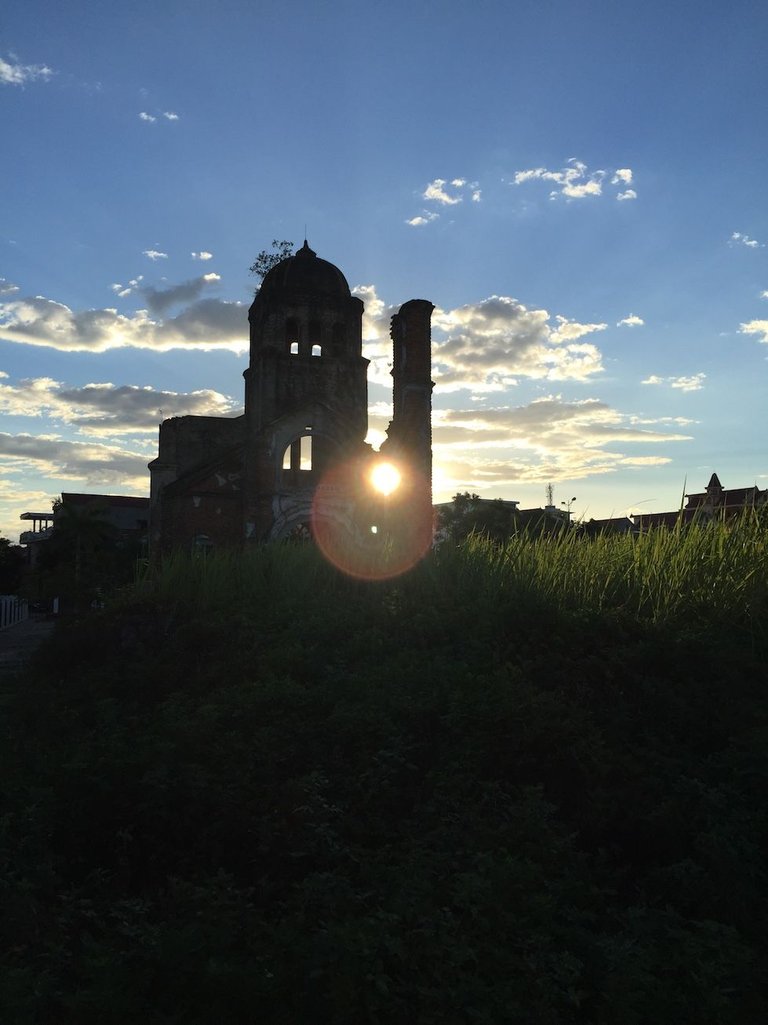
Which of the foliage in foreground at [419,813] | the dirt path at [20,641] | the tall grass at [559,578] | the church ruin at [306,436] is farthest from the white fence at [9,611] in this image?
the foliage in foreground at [419,813]

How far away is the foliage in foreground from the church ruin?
33.0ft

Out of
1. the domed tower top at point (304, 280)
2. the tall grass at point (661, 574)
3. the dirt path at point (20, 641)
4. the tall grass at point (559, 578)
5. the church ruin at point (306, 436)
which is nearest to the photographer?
the tall grass at point (661, 574)

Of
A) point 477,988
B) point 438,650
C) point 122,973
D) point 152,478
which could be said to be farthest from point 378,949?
point 152,478

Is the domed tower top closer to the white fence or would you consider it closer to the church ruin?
the church ruin

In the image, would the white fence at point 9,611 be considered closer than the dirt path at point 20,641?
No

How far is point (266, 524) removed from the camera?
23281 millimetres

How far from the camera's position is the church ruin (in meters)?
21.4

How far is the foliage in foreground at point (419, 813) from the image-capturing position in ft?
12.1

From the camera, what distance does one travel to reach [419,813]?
5.29m

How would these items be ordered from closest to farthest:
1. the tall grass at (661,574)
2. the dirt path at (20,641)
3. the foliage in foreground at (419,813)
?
1. the foliage in foreground at (419,813)
2. the tall grass at (661,574)
3. the dirt path at (20,641)

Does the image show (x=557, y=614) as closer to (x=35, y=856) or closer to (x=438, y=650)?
A: (x=438, y=650)

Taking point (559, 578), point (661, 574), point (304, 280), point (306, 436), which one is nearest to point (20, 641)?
point (306, 436)

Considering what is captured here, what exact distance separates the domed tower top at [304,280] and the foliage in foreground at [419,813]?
19596 mm

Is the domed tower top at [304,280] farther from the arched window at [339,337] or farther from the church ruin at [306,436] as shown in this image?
the arched window at [339,337]
